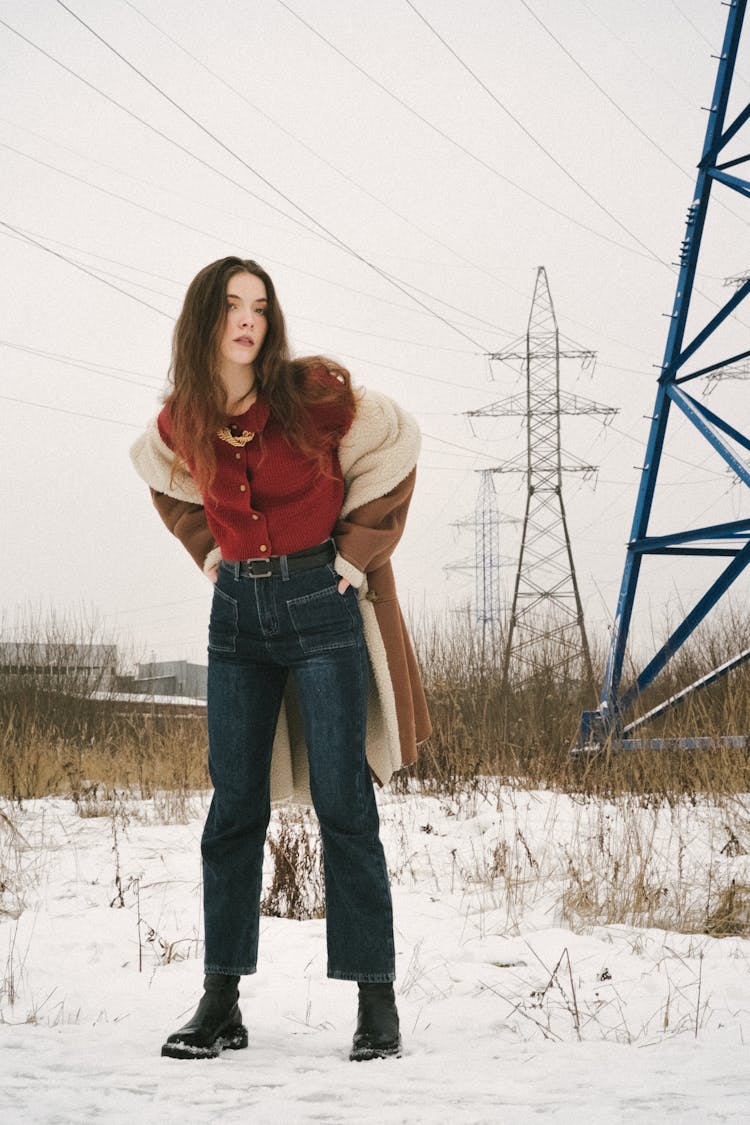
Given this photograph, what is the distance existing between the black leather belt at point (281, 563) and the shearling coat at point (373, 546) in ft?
0.18

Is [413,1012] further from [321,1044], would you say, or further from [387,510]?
[387,510]

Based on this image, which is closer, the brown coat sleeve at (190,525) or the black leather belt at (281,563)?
the black leather belt at (281,563)

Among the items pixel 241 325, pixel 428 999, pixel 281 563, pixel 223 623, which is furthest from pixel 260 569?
pixel 428 999

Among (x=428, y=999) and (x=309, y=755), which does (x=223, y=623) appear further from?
(x=428, y=999)

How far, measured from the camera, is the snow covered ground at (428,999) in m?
2.02

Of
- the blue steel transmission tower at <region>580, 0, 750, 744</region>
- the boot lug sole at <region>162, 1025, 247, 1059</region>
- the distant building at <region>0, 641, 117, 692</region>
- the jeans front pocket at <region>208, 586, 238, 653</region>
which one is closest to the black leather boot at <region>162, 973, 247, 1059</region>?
the boot lug sole at <region>162, 1025, 247, 1059</region>

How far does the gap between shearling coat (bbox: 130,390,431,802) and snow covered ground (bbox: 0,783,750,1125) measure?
0.72 metres

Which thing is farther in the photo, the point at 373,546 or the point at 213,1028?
the point at 373,546

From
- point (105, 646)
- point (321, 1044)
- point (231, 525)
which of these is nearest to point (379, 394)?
point (231, 525)

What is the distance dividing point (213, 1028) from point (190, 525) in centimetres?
130

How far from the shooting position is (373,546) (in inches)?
102

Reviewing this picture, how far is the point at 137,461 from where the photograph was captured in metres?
2.88

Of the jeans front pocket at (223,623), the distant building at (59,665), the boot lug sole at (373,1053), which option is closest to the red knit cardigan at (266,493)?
the jeans front pocket at (223,623)

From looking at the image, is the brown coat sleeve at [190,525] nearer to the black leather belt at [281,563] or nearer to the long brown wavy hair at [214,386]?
the long brown wavy hair at [214,386]
